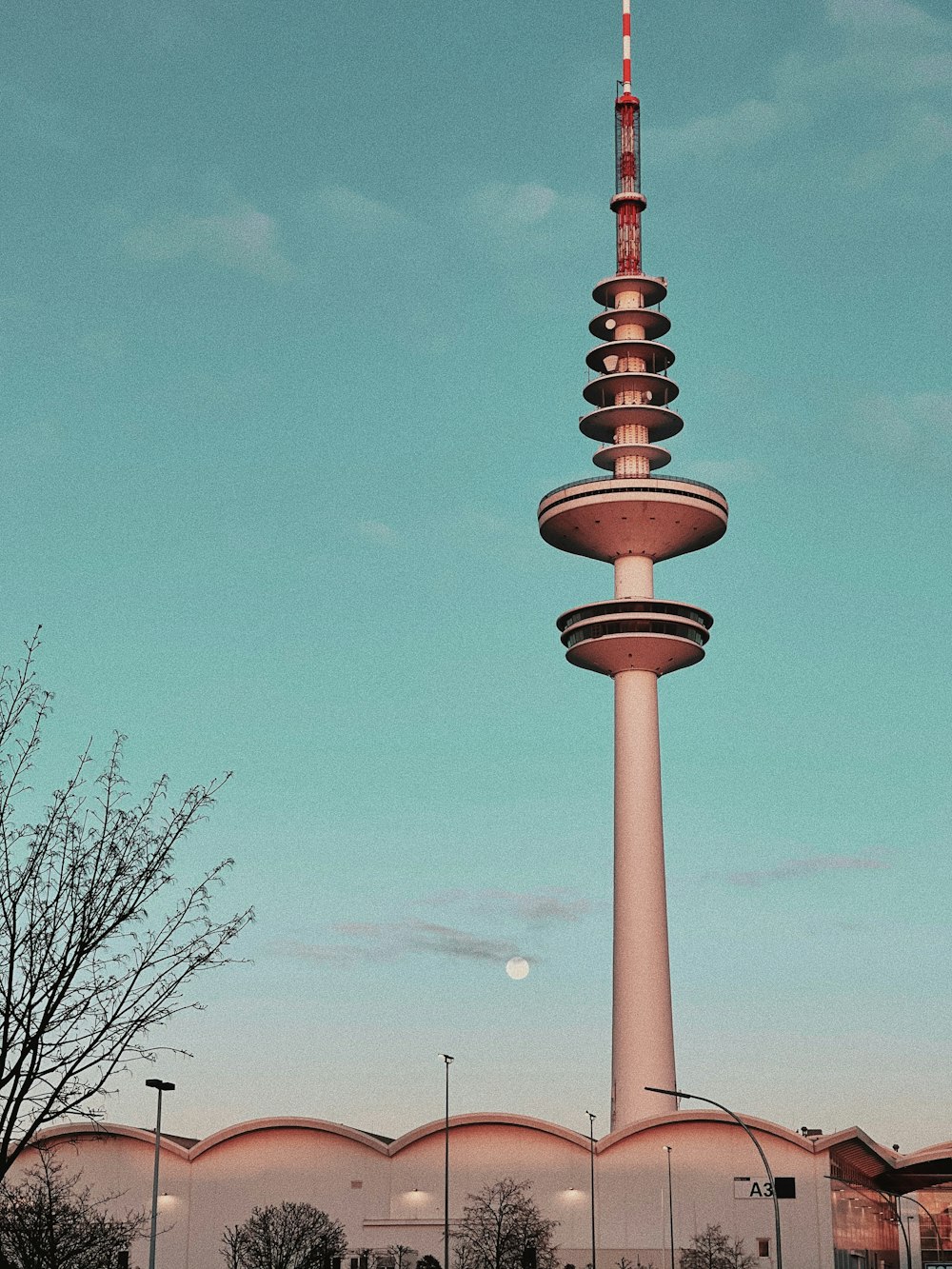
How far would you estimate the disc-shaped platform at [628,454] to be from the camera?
395 feet

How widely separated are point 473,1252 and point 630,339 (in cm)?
6482

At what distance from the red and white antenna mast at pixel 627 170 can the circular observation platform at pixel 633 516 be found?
1871 centimetres

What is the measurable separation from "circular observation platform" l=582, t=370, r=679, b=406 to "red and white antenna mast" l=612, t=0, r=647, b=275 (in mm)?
9010

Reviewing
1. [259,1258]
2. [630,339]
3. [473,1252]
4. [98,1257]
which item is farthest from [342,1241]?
[630,339]

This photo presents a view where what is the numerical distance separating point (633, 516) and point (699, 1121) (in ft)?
139

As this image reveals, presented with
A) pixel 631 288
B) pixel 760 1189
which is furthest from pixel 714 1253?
pixel 631 288

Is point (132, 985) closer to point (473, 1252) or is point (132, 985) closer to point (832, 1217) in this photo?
point (473, 1252)

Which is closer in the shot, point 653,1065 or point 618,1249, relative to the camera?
point 618,1249

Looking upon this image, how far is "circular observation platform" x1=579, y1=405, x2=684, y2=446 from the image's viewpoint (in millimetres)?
120750

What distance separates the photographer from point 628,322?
123 metres

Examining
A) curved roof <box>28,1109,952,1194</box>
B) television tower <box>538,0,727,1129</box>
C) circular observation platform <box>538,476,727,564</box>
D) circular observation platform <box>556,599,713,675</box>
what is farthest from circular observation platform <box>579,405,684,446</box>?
curved roof <box>28,1109,952,1194</box>

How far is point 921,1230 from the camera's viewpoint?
155 m

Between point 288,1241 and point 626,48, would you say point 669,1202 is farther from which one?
point 626,48

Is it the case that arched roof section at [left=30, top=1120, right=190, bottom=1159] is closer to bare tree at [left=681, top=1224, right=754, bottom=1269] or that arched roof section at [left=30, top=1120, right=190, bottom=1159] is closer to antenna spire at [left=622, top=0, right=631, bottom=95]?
bare tree at [left=681, top=1224, right=754, bottom=1269]
